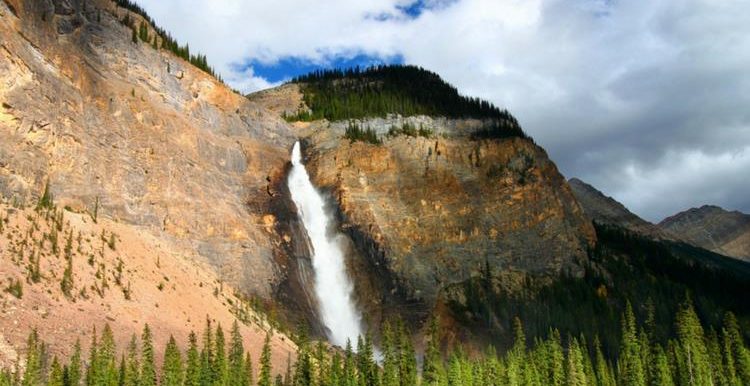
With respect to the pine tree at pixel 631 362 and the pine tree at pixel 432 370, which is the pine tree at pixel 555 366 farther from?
the pine tree at pixel 432 370

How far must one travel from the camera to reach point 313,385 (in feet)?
261

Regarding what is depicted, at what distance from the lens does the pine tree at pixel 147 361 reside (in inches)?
2699

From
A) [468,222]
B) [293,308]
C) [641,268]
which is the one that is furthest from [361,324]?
[641,268]

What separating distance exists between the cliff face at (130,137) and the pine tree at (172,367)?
22.5m

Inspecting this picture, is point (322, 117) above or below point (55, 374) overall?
above

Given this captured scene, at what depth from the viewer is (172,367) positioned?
70438 mm

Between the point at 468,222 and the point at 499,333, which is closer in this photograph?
the point at 499,333

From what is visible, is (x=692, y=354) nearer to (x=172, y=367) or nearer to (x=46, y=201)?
Result: (x=172, y=367)

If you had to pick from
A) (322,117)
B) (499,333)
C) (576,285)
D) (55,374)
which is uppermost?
(322,117)

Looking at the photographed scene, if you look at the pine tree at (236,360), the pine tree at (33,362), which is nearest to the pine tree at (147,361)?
the pine tree at (236,360)

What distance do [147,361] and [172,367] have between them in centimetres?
236

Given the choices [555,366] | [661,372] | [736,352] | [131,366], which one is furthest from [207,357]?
[736,352]

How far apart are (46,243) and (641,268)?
109 meters

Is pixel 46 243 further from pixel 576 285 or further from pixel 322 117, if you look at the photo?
pixel 576 285
